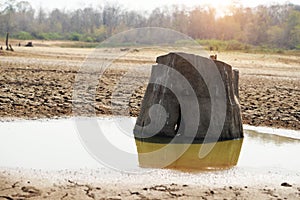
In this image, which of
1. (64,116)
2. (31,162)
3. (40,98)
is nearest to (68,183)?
(31,162)

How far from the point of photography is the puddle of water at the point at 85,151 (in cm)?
629

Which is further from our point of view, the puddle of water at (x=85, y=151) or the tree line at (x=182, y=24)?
the tree line at (x=182, y=24)

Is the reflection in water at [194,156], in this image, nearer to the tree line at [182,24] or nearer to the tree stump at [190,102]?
the tree stump at [190,102]

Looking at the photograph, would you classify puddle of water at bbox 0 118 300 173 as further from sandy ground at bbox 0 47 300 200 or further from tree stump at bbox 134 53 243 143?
sandy ground at bbox 0 47 300 200

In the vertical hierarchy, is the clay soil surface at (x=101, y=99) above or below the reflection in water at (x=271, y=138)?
above

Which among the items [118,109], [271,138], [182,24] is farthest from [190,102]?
[182,24]

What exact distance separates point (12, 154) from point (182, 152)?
2253 mm

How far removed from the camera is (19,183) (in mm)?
5254

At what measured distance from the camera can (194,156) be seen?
694 centimetres

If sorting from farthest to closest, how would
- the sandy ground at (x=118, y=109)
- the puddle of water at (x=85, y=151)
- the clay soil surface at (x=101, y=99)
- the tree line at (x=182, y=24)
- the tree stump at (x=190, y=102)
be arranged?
the tree line at (x=182, y=24) < the clay soil surface at (x=101, y=99) < the tree stump at (x=190, y=102) < the puddle of water at (x=85, y=151) < the sandy ground at (x=118, y=109)

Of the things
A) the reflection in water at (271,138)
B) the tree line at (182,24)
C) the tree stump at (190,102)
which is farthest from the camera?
the tree line at (182,24)

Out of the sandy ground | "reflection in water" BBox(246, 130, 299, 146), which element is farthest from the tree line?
"reflection in water" BBox(246, 130, 299, 146)

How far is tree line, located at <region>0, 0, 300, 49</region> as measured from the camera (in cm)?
5034

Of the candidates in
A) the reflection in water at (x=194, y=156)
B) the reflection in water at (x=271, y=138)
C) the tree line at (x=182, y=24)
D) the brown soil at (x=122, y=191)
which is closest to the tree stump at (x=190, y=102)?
the reflection in water at (x=194, y=156)
